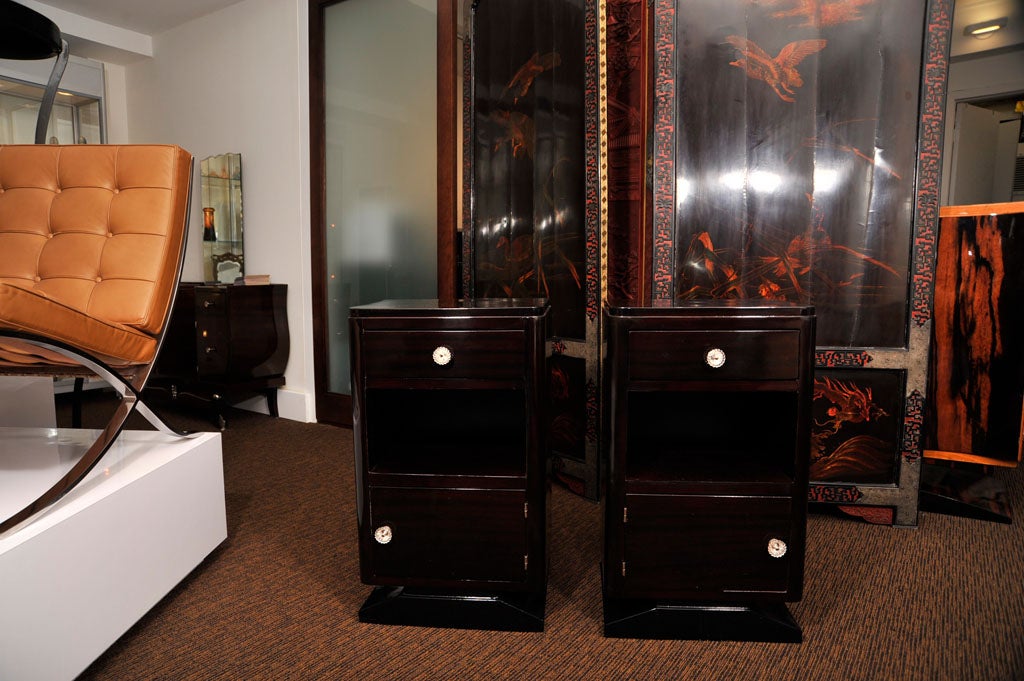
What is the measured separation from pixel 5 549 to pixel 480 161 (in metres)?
1.97

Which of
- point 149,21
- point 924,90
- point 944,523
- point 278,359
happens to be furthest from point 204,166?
point 944,523

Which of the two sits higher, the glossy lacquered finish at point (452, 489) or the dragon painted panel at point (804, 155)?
the dragon painted panel at point (804, 155)

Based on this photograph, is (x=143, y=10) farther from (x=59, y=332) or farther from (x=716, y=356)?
(x=716, y=356)

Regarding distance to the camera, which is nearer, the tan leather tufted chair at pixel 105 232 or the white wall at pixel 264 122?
the tan leather tufted chair at pixel 105 232

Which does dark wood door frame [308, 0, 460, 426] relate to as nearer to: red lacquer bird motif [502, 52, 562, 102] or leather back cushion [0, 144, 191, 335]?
red lacquer bird motif [502, 52, 562, 102]

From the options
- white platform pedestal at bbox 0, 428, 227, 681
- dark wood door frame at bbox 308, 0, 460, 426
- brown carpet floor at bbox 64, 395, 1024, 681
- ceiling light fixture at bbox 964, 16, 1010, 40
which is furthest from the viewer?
ceiling light fixture at bbox 964, 16, 1010, 40

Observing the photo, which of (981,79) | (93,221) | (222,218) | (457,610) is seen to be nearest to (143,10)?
(222,218)

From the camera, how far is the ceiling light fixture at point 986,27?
413cm

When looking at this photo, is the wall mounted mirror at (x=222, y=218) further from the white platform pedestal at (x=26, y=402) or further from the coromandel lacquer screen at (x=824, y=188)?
the coromandel lacquer screen at (x=824, y=188)

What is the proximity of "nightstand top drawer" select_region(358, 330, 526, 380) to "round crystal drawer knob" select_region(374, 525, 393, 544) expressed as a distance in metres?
0.34

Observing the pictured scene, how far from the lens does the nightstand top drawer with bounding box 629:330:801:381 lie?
1.20m

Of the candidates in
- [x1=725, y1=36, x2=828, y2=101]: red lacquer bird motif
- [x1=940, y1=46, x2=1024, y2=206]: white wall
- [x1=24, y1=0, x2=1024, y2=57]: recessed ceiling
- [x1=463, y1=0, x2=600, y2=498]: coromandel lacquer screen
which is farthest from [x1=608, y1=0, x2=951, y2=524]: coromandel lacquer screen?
[x1=940, y1=46, x2=1024, y2=206]: white wall

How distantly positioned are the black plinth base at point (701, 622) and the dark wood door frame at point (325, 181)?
1735mm

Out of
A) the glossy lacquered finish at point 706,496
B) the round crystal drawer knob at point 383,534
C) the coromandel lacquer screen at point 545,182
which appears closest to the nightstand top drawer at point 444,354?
the glossy lacquered finish at point 706,496
